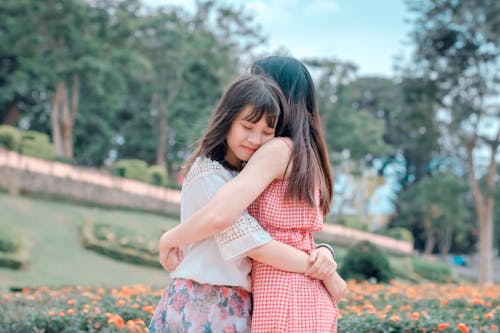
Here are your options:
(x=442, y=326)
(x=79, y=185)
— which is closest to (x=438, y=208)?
(x=79, y=185)

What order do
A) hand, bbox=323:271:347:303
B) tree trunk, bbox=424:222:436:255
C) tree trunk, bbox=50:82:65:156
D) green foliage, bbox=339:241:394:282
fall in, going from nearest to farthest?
hand, bbox=323:271:347:303
green foliage, bbox=339:241:394:282
tree trunk, bbox=50:82:65:156
tree trunk, bbox=424:222:436:255

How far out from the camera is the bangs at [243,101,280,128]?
1.80m

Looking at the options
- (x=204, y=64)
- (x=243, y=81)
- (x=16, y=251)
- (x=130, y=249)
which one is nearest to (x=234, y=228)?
(x=243, y=81)

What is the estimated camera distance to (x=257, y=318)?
5.85ft

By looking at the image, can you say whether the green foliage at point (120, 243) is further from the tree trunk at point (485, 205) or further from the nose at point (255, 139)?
the nose at point (255, 139)

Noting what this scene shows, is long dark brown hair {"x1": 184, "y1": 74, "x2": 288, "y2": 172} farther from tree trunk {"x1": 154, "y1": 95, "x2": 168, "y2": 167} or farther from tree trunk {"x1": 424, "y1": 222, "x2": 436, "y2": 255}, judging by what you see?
tree trunk {"x1": 424, "y1": 222, "x2": 436, "y2": 255}

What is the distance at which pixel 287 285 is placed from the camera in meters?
1.80

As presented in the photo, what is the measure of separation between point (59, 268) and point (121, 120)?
17.7m

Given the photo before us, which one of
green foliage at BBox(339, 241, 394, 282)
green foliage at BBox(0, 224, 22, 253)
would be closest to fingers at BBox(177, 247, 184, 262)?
green foliage at BBox(339, 241, 394, 282)

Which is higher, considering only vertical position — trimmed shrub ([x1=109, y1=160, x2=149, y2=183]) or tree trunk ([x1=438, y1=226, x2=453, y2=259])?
trimmed shrub ([x1=109, y1=160, x2=149, y2=183])

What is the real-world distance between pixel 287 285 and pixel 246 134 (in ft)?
1.45

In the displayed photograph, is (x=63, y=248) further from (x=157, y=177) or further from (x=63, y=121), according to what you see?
(x=63, y=121)

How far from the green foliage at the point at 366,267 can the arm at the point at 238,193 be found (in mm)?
8170

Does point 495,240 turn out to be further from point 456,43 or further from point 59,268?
point 59,268
